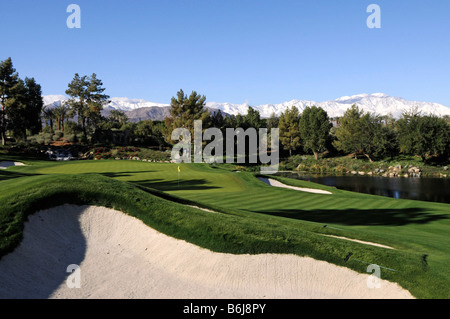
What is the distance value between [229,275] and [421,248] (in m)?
8.37

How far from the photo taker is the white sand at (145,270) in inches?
305

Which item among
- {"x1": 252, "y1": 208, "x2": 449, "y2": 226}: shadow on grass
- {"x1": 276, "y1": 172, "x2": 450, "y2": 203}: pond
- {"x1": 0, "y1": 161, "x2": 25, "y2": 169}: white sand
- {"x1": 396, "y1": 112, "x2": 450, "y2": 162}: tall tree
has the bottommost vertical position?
{"x1": 276, "y1": 172, "x2": 450, "y2": 203}: pond

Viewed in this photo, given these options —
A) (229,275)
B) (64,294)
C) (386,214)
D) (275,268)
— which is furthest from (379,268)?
(386,214)

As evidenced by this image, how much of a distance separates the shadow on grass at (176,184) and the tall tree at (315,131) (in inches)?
2055

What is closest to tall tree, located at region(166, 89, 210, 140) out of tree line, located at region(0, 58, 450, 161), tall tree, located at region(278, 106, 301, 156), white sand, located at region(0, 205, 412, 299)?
tree line, located at region(0, 58, 450, 161)

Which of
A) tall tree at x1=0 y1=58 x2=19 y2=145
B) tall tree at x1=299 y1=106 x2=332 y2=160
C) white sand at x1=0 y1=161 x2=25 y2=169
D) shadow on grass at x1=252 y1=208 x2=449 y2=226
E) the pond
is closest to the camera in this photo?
shadow on grass at x1=252 y1=208 x2=449 y2=226

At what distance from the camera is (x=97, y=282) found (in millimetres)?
8008

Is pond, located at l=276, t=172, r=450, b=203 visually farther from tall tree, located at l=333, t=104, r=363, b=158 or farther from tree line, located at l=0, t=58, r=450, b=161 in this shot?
tall tree, located at l=333, t=104, r=363, b=158

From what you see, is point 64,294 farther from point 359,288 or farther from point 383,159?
point 383,159

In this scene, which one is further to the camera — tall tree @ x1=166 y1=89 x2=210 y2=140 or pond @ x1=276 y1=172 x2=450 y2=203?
tall tree @ x1=166 y1=89 x2=210 y2=140

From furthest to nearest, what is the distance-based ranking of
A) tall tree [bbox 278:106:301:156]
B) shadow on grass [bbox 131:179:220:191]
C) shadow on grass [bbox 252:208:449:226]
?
tall tree [bbox 278:106:301:156], shadow on grass [bbox 131:179:220:191], shadow on grass [bbox 252:208:449:226]

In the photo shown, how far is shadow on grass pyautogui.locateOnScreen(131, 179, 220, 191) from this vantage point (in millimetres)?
29212

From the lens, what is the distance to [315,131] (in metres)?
79.1

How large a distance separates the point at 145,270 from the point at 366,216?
16042 millimetres
